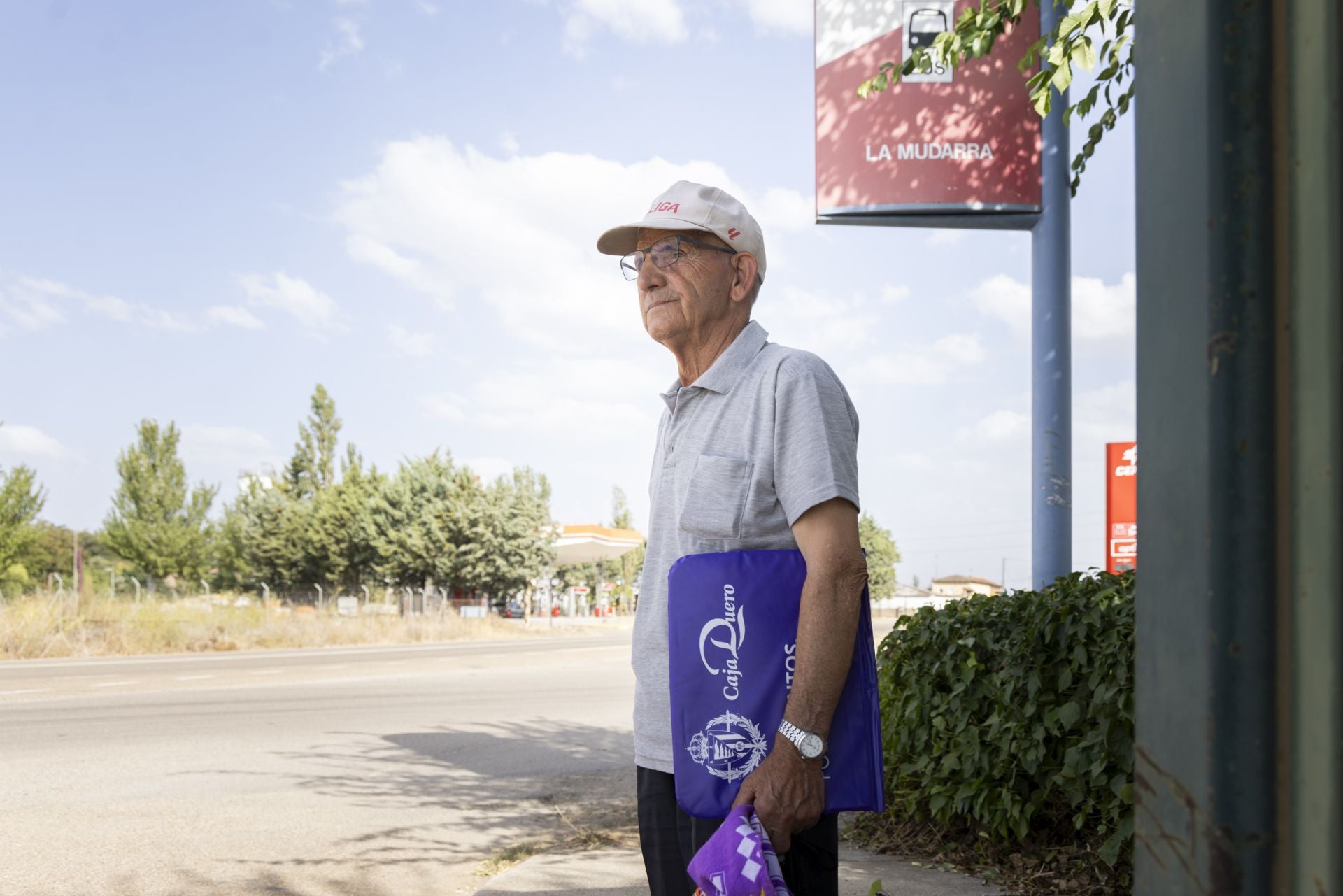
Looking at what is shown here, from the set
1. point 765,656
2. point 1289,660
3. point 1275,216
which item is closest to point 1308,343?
point 1275,216

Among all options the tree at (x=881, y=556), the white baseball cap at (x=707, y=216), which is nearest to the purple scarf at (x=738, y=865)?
the white baseball cap at (x=707, y=216)

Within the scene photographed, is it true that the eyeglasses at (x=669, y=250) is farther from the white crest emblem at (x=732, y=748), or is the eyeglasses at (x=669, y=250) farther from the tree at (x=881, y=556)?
the tree at (x=881, y=556)

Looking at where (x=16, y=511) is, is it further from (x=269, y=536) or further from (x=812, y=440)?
(x=812, y=440)

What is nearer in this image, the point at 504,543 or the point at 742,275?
the point at 742,275

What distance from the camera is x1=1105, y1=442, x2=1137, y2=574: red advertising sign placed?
38.1 ft

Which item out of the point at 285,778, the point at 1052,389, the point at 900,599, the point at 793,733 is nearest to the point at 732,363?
the point at 793,733

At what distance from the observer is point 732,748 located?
2070 mm

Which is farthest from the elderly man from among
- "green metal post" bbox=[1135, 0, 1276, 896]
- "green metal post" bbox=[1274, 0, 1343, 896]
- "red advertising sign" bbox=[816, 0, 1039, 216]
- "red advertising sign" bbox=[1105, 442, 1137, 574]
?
"red advertising sign" bbox=[1105, 442, 1137, 574]

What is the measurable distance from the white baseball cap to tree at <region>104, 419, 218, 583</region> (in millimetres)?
57075

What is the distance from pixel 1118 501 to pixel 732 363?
34.7 feet

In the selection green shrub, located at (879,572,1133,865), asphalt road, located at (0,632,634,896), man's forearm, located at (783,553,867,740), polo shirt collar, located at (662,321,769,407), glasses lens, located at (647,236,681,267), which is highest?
glasses lens, located at (647,236,681,267)

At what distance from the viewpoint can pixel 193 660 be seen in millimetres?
21047

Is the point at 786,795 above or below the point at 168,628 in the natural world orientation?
above

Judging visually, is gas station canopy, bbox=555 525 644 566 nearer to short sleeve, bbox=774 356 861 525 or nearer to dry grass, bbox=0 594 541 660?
dry grass, bbox=0 594 541 660
